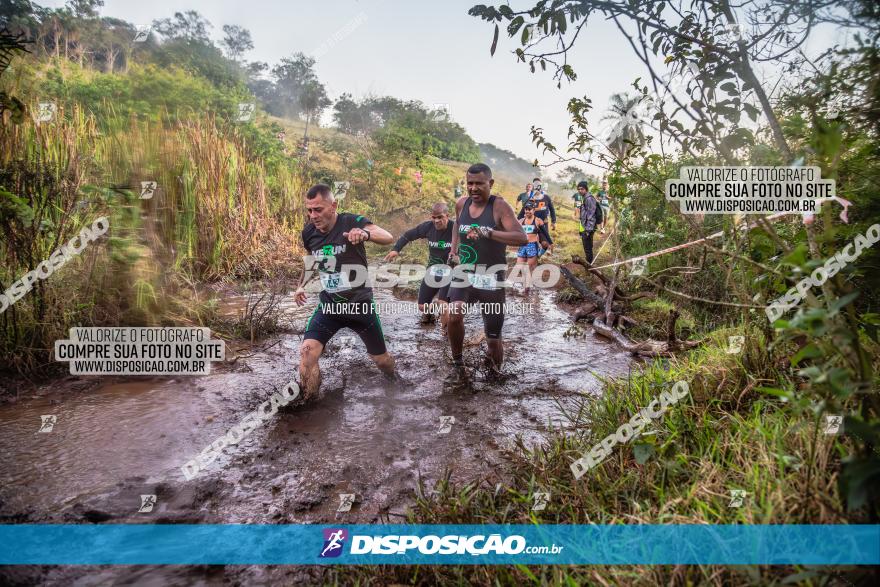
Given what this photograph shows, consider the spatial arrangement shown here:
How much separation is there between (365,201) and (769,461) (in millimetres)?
17037

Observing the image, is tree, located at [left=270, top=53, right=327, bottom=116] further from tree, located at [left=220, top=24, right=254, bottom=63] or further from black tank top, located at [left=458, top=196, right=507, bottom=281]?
black tank top, located at [left=458, top=196, right=507, bottom=281]

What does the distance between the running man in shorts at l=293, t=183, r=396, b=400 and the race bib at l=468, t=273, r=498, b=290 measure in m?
0.98

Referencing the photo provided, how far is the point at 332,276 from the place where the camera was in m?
4.38

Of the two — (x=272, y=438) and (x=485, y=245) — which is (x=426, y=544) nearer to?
(x=272, y=438)

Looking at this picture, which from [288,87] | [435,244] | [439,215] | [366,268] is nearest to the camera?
[366,268]

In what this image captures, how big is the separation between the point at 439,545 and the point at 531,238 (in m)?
7.96

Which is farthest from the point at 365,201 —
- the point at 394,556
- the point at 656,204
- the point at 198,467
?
the point at 394,556

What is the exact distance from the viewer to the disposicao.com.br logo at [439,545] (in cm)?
223

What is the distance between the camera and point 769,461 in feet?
6.98

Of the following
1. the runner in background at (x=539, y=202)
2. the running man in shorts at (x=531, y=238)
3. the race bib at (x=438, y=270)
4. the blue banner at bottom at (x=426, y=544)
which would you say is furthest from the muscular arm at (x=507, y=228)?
the runner in background at (x=539, y=202)

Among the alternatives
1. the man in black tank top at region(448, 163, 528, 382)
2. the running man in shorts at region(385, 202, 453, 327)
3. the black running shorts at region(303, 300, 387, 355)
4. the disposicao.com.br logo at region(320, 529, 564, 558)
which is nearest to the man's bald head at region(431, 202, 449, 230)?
the running man in shorts at region(385, 202, 453, 327)

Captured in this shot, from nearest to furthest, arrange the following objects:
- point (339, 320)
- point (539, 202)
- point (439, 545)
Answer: point (439, 545), point (339, 320), point (539, 202)

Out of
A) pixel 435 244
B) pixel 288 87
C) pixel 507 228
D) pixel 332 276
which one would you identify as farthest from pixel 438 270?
pixel 288 87

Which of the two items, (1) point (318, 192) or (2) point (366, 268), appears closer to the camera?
(1) point (318, 192)
